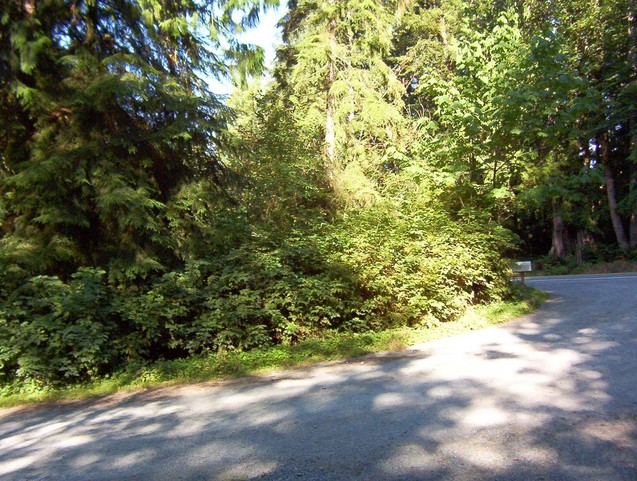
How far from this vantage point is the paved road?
3900mm

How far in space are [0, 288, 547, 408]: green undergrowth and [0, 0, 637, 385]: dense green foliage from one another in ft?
0.92

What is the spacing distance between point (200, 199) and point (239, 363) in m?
3.33

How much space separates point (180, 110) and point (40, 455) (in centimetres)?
610

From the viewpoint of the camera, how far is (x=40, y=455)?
4.65m

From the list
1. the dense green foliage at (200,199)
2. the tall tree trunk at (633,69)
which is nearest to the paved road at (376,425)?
the dense green foliage at (200,199)

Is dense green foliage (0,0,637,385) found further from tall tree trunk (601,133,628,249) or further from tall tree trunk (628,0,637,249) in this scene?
tall tree trunk (601,133,628,249)

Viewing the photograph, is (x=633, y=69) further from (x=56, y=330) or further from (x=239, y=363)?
(x=56, y=330)

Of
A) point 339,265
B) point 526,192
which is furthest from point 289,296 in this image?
point 526,192

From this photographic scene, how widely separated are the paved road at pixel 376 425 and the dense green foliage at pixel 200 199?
1.68 m

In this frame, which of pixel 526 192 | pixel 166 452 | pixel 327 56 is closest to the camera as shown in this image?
pixel 166 452

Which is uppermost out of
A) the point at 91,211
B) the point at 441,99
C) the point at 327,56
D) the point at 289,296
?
the point at 327,56

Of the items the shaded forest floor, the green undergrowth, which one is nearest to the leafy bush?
the green undergrowth

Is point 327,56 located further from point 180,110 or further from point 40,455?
point 40,455

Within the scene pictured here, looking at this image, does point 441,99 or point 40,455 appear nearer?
point 40,455
